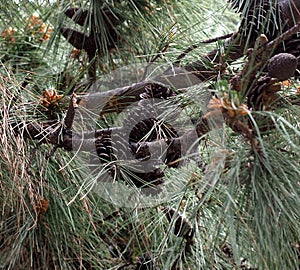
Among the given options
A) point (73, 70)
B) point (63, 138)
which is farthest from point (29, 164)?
point (73, 70)

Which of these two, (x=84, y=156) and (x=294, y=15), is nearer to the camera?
(x=294, y=15)

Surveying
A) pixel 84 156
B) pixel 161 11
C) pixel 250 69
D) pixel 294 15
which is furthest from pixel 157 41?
pixel 250 69

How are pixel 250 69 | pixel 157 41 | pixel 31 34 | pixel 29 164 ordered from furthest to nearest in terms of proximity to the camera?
pixel 31 34, pixel 157 41, pixel 29 164, pixel 250 69

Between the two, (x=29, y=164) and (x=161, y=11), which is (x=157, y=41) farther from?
(x=29, y=164)

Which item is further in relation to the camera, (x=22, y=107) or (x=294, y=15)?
(x=22, y=107)

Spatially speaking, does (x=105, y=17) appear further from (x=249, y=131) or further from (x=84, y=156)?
(x=249, y=131)

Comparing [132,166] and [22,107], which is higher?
[22,107]

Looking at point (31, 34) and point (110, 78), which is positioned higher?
point (31, 34)

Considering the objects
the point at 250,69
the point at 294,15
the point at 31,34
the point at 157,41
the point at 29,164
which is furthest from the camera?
the point at 31,34

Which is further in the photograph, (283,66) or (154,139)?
(154,139)
